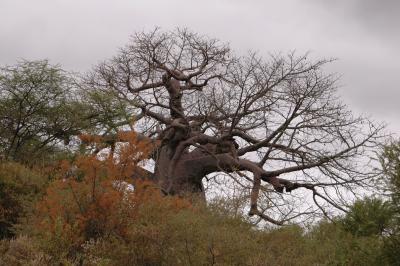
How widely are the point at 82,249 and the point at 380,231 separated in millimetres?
4273

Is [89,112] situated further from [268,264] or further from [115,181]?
[268,264]

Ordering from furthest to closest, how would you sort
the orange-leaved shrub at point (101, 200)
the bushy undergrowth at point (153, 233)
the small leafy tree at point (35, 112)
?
the small leafy tree at point (35, 112), the orange-leaved shrub at point (101, 200), the bushy undergrowth at point (153, 233)

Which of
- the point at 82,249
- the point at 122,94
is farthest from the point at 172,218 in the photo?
the point at 122,94

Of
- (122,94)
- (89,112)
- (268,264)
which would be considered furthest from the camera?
(122,94)

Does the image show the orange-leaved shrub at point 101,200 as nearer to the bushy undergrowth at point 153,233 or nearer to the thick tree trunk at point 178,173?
the bushy undergrowth at point 153,233

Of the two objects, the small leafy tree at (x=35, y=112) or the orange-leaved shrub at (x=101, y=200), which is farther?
the small leafy tree at (x=35, y=112)

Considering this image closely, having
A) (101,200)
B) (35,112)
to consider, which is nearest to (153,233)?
(101,200)

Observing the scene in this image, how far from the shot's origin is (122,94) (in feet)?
59.1

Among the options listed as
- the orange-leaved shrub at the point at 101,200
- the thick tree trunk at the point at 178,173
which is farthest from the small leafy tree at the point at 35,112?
the orange-leaved shrub at the point at 101,200

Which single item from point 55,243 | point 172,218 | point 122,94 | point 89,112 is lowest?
point 55,243

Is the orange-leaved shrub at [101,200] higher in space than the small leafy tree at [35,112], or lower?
lower

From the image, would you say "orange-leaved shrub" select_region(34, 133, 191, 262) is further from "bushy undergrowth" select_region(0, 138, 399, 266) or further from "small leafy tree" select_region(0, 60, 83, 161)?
"small leafy tree" select_region(0, 60, 83, 161)

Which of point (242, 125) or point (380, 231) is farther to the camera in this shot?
point (242, 125)

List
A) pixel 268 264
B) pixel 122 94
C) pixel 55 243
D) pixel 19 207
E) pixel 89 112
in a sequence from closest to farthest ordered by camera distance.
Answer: pixel 268 264
pixel 55 243
pixel 19 207
pixel 89 112
pixel 122 94
